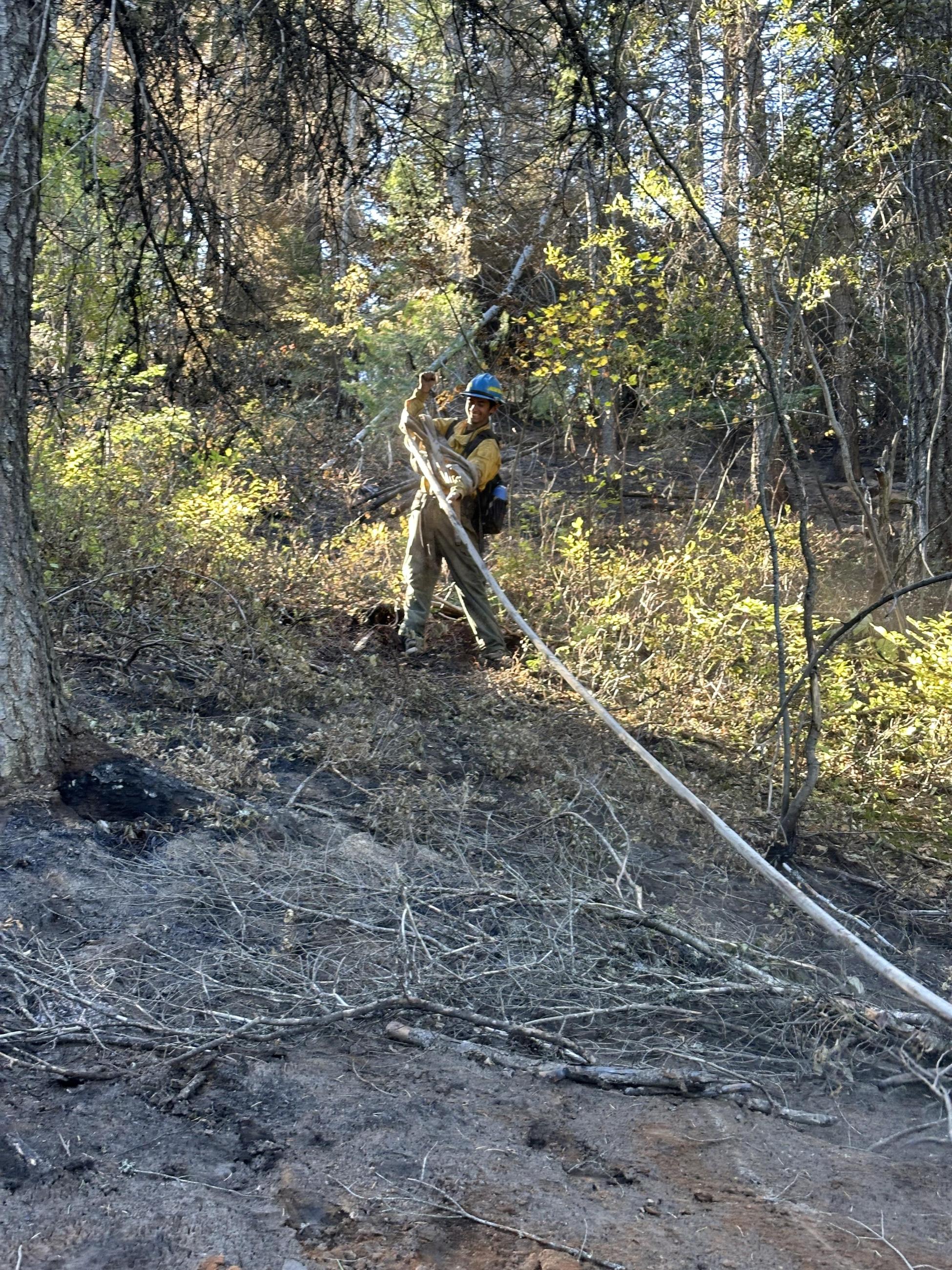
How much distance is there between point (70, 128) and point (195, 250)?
0.82 m

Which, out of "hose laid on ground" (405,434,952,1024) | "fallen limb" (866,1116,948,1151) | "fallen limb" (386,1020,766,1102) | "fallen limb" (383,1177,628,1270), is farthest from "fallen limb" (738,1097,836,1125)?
"fallen limb" (383,1177,628,1270)

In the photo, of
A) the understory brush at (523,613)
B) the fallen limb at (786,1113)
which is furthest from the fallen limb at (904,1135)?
the understory brush at (523,613)

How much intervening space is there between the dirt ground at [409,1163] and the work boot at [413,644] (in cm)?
402

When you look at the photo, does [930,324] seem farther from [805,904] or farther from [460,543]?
[805,904]

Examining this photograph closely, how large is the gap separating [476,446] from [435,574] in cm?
96

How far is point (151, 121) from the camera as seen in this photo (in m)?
5.39

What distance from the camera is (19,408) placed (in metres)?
4.42

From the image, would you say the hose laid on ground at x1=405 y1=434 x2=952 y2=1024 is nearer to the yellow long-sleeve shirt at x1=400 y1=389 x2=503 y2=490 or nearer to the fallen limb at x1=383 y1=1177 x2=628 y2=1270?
the fallen limb at x1=383 y1=1177 x2=628 y2=1270

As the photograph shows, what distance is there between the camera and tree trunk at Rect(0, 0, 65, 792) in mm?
4266

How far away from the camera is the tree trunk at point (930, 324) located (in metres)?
6.44

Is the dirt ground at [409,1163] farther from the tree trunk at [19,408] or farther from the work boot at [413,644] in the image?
the work boot at [413,644]

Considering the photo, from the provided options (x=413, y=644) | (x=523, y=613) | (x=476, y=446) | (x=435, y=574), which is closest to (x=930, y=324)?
(x=476, y=446)

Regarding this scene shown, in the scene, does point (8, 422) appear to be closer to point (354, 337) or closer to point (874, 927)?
point (874, 927)

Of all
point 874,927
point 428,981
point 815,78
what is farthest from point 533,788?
point 815,78
